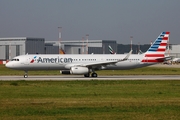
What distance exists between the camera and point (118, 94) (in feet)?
85.7

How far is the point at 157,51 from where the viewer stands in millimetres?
54719

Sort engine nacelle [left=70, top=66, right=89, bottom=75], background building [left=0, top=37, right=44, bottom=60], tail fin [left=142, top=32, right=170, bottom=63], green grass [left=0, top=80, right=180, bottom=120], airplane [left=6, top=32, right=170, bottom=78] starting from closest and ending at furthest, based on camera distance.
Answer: green grass [left=0, top=80, right=180, bottom=120], engine nacelle [left=70, top=66, right=89, bottom=75], airplane [left=6, top=32, right=170, bottom=78], tail fin [left=142, top=32, right=170, bottom=63], background building [left=0, top=37, right=44, bottom=60]

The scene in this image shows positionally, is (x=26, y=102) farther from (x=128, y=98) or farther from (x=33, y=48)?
(x=33, y=48)

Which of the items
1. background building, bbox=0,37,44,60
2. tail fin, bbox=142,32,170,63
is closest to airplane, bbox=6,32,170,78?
tail fin, bbox=142,32,170,63

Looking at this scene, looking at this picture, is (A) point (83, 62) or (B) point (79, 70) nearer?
(B) point (79, 70)

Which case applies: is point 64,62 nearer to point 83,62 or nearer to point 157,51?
point 83,62

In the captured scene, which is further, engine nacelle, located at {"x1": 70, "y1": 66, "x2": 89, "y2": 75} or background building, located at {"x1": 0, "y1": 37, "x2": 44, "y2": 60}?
background building, located at {"x1": 0, "y1": 37, "x2": 44, "y2": 60}

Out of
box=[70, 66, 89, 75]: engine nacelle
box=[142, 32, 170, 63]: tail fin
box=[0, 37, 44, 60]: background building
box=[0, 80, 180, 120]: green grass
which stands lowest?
box=[0, 80, 180, 120]: green grass

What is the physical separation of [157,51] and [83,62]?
9909 mm

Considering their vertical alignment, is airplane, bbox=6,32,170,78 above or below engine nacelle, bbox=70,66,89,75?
above

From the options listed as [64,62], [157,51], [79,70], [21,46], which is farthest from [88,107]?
[21,46]

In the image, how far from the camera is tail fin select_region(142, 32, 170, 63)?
53.9 m

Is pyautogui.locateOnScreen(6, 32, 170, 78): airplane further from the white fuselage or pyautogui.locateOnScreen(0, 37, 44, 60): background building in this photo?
pyautogui.locateOnScreen(0, 37, 44, 60): background building

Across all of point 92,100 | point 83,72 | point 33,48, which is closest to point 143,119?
point 92,100
